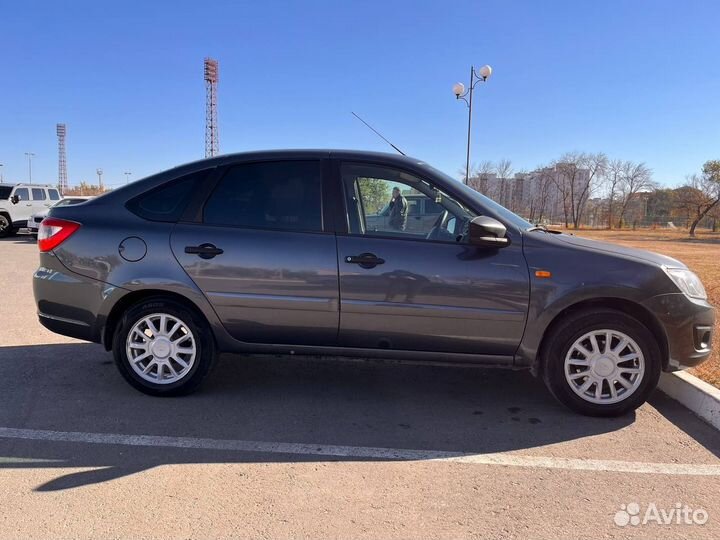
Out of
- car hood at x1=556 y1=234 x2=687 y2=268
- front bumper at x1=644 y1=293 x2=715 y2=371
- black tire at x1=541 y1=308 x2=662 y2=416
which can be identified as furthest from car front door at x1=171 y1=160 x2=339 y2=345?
front bumper at x1=644 y1=293 x2=715 y2=371

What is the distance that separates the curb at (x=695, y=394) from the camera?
3.61m

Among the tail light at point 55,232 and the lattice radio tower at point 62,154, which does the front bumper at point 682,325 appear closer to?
the tail light at point 55,232

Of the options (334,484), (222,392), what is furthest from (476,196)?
(222,392)

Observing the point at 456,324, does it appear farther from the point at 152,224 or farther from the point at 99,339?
the point at 99,339

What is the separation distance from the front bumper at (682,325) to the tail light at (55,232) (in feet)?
13.7

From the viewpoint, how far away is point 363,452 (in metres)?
3.13

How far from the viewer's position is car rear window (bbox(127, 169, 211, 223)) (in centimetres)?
380

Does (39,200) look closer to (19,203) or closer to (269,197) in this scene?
(19,203)

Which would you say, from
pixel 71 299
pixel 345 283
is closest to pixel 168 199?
pixel 71 299

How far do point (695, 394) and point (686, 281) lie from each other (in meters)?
0.91

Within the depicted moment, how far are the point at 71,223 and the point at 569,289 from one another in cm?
365

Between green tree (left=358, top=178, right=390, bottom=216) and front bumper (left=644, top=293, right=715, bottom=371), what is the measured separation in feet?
6.39

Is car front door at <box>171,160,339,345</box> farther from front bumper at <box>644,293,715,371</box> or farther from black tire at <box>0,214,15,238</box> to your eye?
black tire at <box>0,214,15,238</box>

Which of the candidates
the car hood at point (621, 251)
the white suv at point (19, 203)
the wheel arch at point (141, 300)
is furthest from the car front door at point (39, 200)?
the car hood at point (621, 251)
